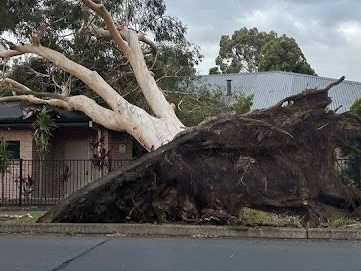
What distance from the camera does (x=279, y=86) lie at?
3684cm

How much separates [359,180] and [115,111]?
7.37 m

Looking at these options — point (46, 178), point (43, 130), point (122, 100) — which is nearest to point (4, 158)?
point (43, 130)

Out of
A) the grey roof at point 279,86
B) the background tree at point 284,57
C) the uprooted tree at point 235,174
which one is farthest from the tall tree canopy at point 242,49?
the uprooted tree at point 235,174

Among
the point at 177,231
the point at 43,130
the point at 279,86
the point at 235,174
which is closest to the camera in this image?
the point at 177,231

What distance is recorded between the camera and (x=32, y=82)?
943 inches

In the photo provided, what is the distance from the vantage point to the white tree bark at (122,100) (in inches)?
647

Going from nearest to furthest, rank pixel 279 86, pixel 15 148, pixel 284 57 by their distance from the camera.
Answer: pixel 15 148, pixel 279 86, pixel 284 57

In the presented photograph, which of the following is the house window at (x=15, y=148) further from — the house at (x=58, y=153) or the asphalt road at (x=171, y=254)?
the asphalt road at (x=171, y=254)

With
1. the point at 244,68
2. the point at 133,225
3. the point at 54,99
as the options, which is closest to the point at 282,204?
the point at 133,225

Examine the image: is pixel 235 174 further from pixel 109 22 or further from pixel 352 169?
pixel 109 22

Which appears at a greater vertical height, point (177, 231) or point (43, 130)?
point (43, 130)

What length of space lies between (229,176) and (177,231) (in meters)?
1.97

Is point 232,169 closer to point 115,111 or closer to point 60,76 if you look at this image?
point 115,111

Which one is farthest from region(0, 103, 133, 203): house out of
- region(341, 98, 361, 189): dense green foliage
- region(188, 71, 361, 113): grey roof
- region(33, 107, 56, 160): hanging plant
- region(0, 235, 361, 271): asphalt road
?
region(188, 71, 361, 113): grey roof
